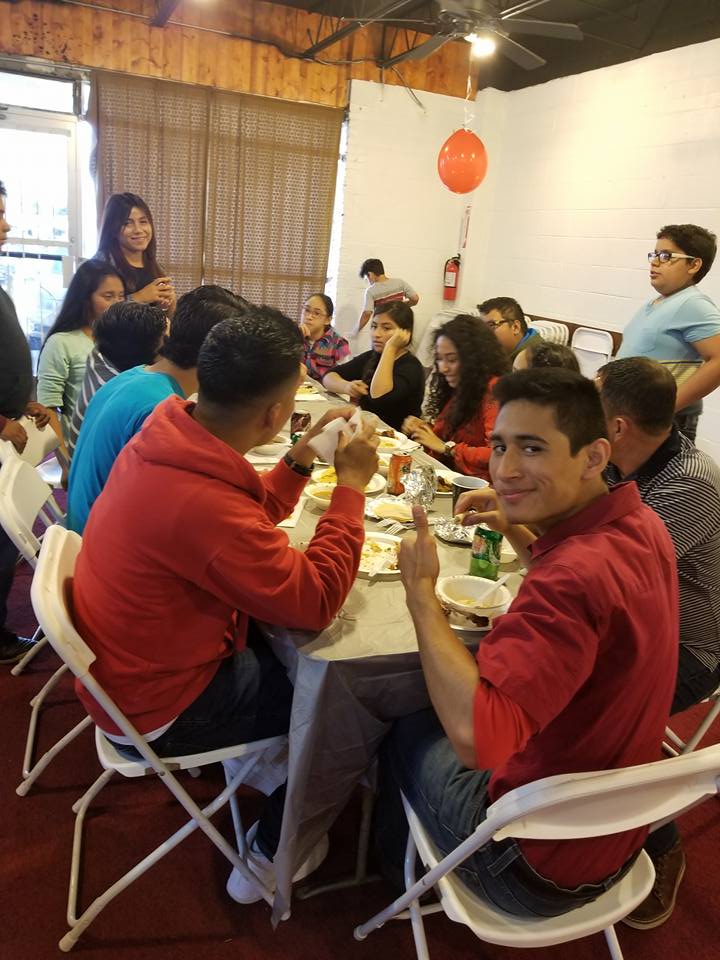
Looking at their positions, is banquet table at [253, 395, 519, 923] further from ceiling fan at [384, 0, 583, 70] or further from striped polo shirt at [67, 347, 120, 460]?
ceiling fan at [384, 0, 583, 70]

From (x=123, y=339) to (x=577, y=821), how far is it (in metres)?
1.89

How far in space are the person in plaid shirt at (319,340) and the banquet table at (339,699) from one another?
320 centimetres

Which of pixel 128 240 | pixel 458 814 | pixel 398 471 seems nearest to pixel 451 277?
pixel 128 240

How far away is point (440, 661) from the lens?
1.04 meters

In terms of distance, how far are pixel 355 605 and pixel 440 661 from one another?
0.41 metres

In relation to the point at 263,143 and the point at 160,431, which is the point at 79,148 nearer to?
the point at 263,143

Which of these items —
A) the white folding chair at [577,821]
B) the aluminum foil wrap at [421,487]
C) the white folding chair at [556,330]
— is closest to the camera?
the white folding chair at [577,821]

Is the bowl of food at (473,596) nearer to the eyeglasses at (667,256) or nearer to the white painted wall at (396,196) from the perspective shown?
the eyeglasses at (667,256)

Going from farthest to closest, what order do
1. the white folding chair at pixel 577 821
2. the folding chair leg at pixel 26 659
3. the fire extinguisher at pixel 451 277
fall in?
the fire extinguisher at pixel 451 277 → the folding chair leg at pixel 26 659 → the white folding chair at pixel 577 821

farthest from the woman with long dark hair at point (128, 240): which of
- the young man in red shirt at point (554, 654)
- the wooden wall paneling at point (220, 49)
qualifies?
the young man in red shirt at point (554, 654)

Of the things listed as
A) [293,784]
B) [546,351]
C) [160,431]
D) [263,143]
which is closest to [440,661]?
[293,784]

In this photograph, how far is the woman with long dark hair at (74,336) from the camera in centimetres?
272

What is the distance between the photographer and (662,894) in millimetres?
1684

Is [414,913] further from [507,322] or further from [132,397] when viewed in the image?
[507,322]
